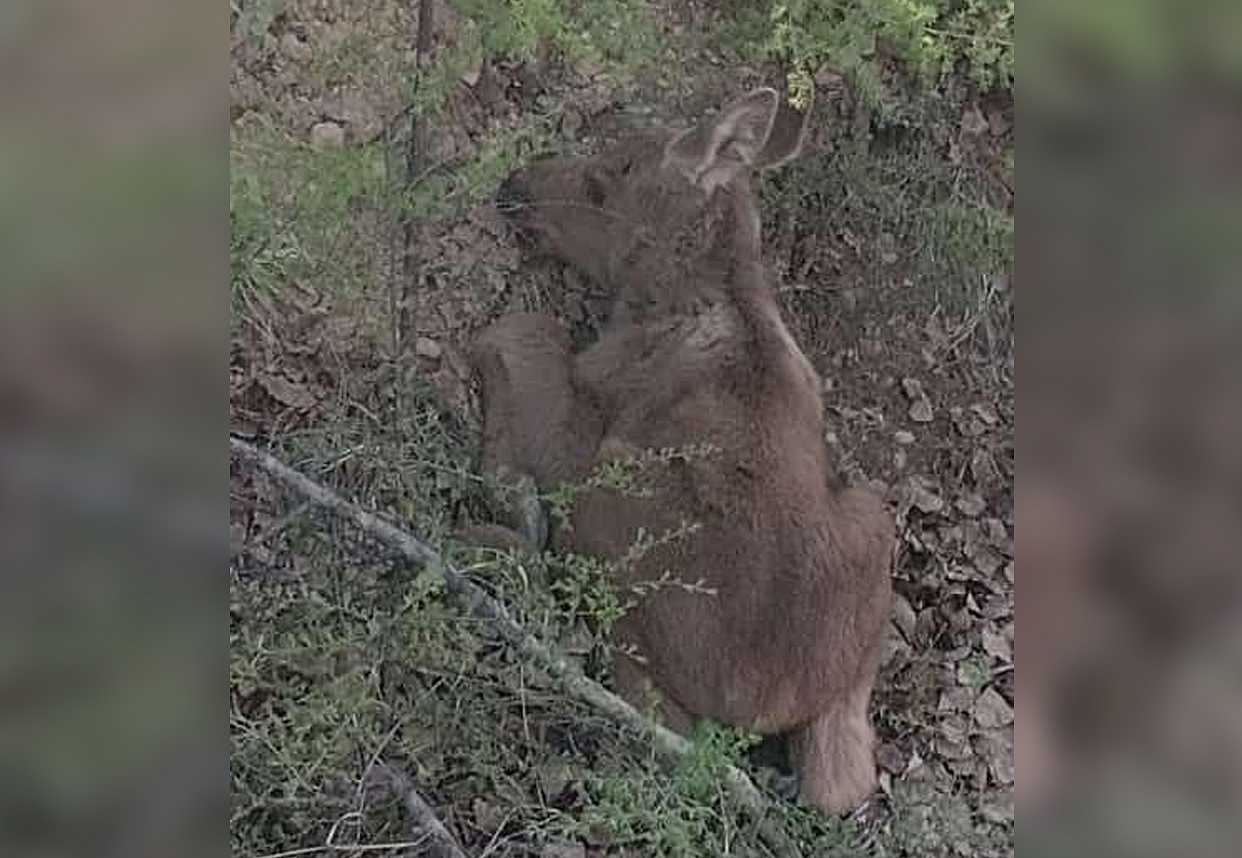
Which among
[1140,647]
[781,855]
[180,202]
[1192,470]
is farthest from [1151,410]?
[781,855]

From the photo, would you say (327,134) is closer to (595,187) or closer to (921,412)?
(595,187)

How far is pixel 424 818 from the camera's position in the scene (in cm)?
361

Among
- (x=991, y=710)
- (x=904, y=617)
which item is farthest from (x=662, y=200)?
(x=991, y=710)

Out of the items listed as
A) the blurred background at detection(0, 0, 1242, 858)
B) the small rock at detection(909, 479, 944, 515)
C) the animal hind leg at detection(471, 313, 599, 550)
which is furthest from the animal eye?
the blurred background at detection(0, 0, 1242, 858)

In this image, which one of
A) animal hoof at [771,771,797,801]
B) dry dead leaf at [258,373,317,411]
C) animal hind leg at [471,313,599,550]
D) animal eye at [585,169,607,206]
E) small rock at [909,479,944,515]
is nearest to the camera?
dry dead leaf at [258,373,317,411]

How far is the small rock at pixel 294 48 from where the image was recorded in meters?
4.08

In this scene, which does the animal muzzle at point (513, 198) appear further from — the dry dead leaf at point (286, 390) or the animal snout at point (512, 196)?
the dry dead leaf at point (286, 390)

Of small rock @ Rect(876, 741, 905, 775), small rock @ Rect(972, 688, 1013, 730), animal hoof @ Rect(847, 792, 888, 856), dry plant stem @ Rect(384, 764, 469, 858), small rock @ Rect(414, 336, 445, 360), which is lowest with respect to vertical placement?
small rock @ Rect(876, 741, 905, 775)

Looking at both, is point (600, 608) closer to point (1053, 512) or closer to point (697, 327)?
point (697, 327)

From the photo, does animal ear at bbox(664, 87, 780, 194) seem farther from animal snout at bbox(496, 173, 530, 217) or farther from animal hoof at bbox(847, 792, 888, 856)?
animal hoof at bbox(847, 792, 888, 856)

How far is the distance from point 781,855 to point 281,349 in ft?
5.95

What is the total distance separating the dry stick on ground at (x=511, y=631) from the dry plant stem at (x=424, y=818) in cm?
41

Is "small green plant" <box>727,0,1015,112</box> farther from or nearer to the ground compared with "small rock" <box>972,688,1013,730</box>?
farther from the ground

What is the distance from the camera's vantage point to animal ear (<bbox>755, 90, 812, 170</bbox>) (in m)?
4.83
